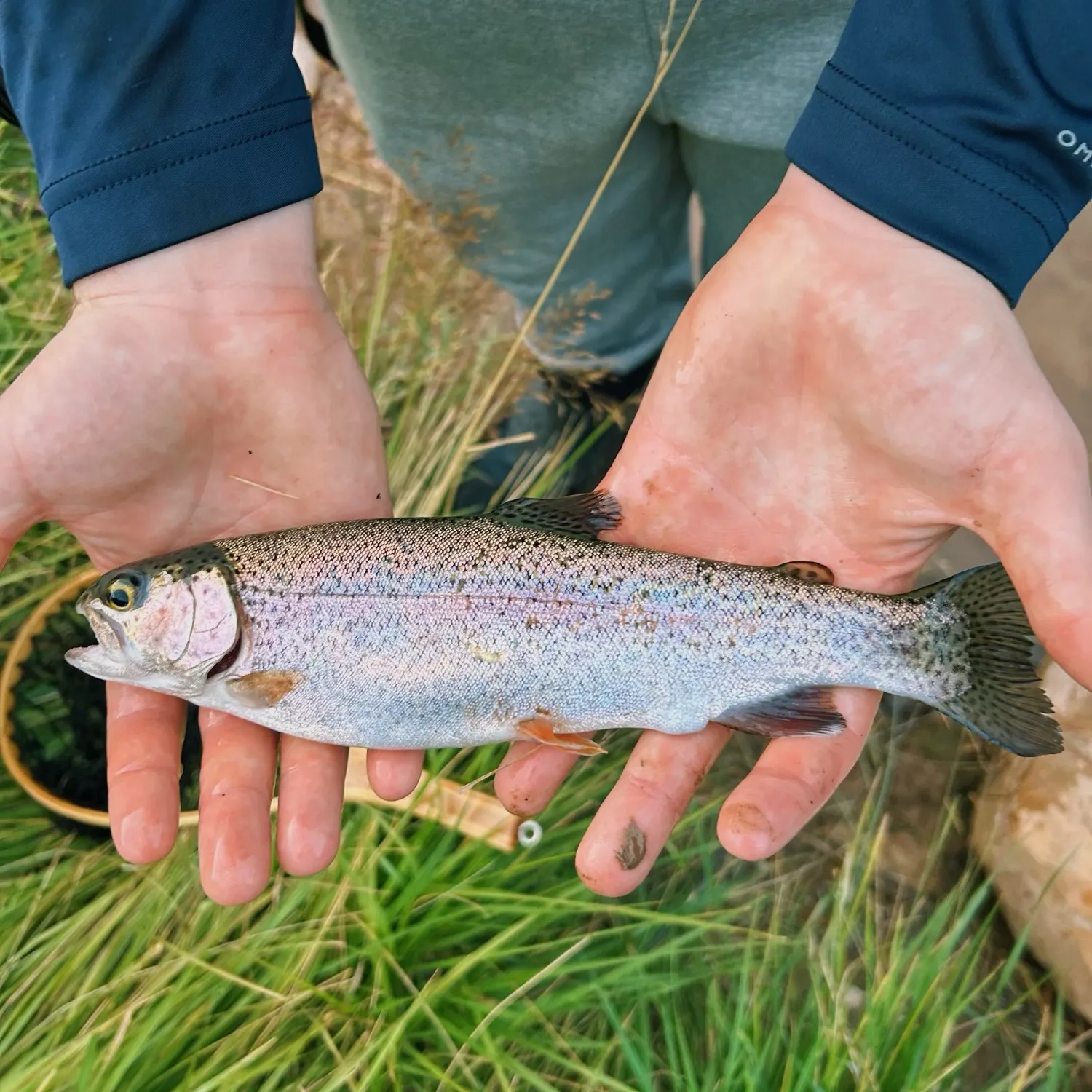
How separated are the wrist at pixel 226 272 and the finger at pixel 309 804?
4.40 ft

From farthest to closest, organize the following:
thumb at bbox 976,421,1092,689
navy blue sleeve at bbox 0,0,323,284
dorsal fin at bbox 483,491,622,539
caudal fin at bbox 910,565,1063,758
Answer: dorsal fin at bbox 483,491,622,539 → caudal fin at bbox 910,565,1063,758 → navy blue sleeve at bbox 0,0,323,284 → thumb at bbox 976,421,1092,689

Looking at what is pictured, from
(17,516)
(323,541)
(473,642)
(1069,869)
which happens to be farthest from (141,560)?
(1069,869)

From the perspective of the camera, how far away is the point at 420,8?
256cm

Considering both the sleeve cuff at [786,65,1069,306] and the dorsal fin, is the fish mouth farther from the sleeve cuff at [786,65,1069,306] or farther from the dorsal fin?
the sleeve cuff at [786,65,1069,306]

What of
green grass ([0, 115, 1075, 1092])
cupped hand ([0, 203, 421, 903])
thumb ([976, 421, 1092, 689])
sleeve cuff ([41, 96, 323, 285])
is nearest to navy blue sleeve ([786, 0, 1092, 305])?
thumb ([976, 421, 1092, 689])

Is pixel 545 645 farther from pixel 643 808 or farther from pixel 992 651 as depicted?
pixel 992 651

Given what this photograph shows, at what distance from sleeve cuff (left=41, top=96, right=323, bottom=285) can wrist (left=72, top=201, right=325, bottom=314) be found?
2.7 inches

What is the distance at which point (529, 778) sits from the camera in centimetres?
251

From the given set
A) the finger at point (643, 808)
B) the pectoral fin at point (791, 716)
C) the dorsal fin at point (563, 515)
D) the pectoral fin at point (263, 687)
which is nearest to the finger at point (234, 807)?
the pectoral fin at point (263, 687)

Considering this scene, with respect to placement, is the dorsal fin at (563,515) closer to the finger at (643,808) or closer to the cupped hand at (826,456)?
the cupped hand at (826,456)

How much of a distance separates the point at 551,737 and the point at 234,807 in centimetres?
88

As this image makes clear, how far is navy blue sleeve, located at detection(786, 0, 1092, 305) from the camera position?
1939 millimetres

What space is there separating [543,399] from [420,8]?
1993 mm

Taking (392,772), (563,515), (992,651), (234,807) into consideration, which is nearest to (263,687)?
(234,807)
